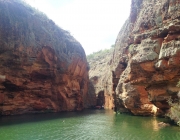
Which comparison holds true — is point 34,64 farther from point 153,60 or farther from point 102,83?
point 102,83

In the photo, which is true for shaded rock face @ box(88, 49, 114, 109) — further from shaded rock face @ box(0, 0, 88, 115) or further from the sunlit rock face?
the sunlit rock face

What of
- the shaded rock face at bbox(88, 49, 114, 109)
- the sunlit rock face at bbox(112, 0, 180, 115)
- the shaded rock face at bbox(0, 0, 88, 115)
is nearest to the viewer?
the sunlit rock face at bbox(112, 0, 180, 115)

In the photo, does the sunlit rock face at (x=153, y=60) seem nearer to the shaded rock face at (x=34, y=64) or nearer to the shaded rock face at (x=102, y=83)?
the shaded rock face at (x=34, y=64)

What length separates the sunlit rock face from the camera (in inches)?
861

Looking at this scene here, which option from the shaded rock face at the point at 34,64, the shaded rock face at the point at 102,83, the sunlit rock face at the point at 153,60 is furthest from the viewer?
the shaded rock face at the point at 102,83

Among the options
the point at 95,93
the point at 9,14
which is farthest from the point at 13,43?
the point at 95,93

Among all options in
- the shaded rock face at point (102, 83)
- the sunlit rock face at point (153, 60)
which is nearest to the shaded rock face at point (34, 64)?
the shaded rock face at point (102, 83)

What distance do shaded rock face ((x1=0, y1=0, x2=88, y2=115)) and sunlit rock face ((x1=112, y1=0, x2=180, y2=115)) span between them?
13.0 m

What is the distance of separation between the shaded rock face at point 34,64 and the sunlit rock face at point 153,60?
13014mm

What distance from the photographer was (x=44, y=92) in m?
35.8

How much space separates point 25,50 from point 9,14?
569cm

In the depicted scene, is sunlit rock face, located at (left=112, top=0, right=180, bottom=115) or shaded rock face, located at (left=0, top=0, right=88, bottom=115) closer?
sunlit rock face, located at (left=112, top=0, right=180, bottom=115)

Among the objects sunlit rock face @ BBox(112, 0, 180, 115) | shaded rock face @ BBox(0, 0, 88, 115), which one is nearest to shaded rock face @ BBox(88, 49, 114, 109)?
shaded rock face @ BBox(0, 0, 88, 115)

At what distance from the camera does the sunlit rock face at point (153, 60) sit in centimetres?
2186
